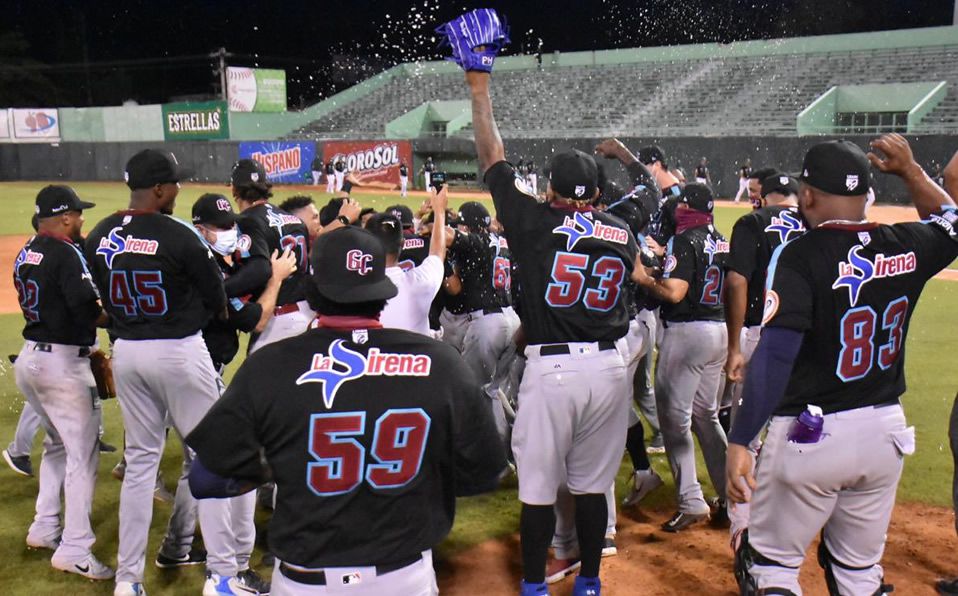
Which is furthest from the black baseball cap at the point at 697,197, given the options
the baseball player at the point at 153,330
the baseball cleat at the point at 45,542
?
the baseball cleat at the point at 45,542

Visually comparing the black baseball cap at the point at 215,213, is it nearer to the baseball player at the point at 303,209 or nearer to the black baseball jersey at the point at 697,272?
the baseball player at the point at 303,209

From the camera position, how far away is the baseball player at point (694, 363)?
16.9 feet

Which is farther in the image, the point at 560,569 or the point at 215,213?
the point at 215,213

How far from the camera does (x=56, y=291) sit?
4.72 m

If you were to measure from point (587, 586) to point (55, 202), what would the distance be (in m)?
3.79

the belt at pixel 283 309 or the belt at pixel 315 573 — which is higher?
the belt at pixel 283 309

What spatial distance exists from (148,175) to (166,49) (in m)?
67.2

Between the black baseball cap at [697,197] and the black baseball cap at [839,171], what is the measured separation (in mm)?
1910

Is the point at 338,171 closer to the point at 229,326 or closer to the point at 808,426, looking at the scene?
the point at 229,326

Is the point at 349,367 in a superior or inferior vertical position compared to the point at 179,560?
superior

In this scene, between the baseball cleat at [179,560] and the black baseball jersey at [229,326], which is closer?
the black baseball jersey at [229,326]

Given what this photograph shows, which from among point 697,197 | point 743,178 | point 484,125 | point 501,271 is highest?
point 484,125

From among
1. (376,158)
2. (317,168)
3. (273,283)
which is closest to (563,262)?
(273,283)

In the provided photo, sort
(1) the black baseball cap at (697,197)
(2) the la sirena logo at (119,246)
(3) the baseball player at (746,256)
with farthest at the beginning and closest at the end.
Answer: (1) the black baseball cap at (697,197), (3) the baseball player at (746,256), (2) the la sirena logo at (119,246)
